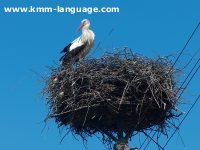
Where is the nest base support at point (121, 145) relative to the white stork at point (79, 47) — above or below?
below

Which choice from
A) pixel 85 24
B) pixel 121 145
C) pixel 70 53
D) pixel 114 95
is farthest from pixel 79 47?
pixel 121 145

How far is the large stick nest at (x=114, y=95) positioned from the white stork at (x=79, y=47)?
6.30 ft

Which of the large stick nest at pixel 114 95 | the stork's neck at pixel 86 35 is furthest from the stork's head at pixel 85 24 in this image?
the large stick nest at pixel 114 95

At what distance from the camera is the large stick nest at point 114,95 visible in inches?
375

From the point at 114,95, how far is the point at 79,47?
2.79 m

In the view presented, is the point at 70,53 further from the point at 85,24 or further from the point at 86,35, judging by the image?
the point at 85,24

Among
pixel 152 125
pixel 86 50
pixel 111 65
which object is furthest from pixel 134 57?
pixel 86 50

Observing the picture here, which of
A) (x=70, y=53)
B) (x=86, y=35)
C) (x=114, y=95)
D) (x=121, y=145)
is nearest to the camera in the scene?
(x=121, y=145)

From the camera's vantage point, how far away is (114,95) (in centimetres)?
962

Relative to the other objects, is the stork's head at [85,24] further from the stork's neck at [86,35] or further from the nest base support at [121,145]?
the nest base support at [121,145]

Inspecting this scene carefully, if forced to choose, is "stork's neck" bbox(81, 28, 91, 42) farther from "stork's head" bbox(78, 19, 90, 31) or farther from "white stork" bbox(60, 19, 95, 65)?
"stork's head" bbox(78, 19, 90, 31)

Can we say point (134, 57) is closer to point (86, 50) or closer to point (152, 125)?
point (152, 125)

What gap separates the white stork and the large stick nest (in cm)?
192

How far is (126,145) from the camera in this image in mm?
9234
